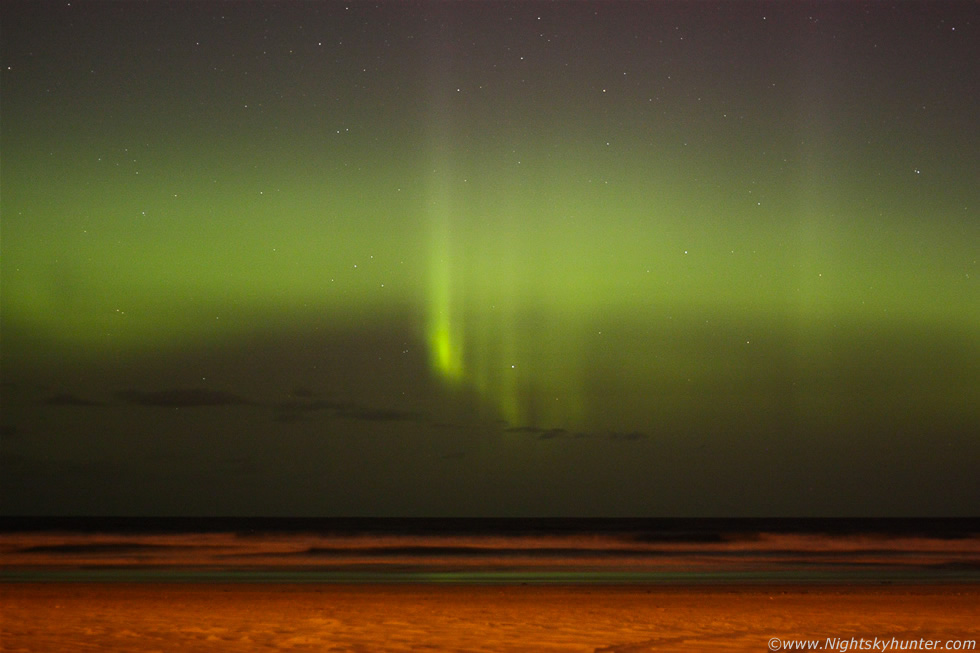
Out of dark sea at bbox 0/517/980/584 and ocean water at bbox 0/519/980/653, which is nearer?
ocean water at bbox 0/519/980/653

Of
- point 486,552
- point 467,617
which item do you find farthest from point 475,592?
point 486,552

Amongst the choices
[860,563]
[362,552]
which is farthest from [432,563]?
[860,563]

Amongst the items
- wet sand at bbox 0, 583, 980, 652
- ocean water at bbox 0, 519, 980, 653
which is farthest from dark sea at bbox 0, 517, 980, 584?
wet sand at bbox 0, 583, 980, 652

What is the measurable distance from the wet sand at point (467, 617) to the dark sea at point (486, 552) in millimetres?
3099

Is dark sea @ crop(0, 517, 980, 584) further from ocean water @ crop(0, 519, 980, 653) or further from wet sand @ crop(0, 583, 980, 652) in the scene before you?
wet sand @ crop(0, 583, 980, 652)

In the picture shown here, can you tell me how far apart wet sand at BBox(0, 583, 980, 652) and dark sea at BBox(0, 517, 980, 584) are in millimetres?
3099

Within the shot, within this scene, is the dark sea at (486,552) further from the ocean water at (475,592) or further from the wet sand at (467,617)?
the wet sand at (467,617)

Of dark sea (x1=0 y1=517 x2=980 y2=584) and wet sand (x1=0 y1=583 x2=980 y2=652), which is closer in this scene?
wet sand (x1=0 y1=583 x2=980 y2=652)

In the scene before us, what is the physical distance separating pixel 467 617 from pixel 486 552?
31.1ft

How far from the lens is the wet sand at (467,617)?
7.44m

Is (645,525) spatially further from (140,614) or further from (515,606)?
(140,614)

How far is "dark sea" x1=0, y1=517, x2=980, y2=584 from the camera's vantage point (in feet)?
46.9

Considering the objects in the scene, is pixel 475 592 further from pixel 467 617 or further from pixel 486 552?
pixel 486 552

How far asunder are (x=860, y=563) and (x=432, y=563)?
323 inches
